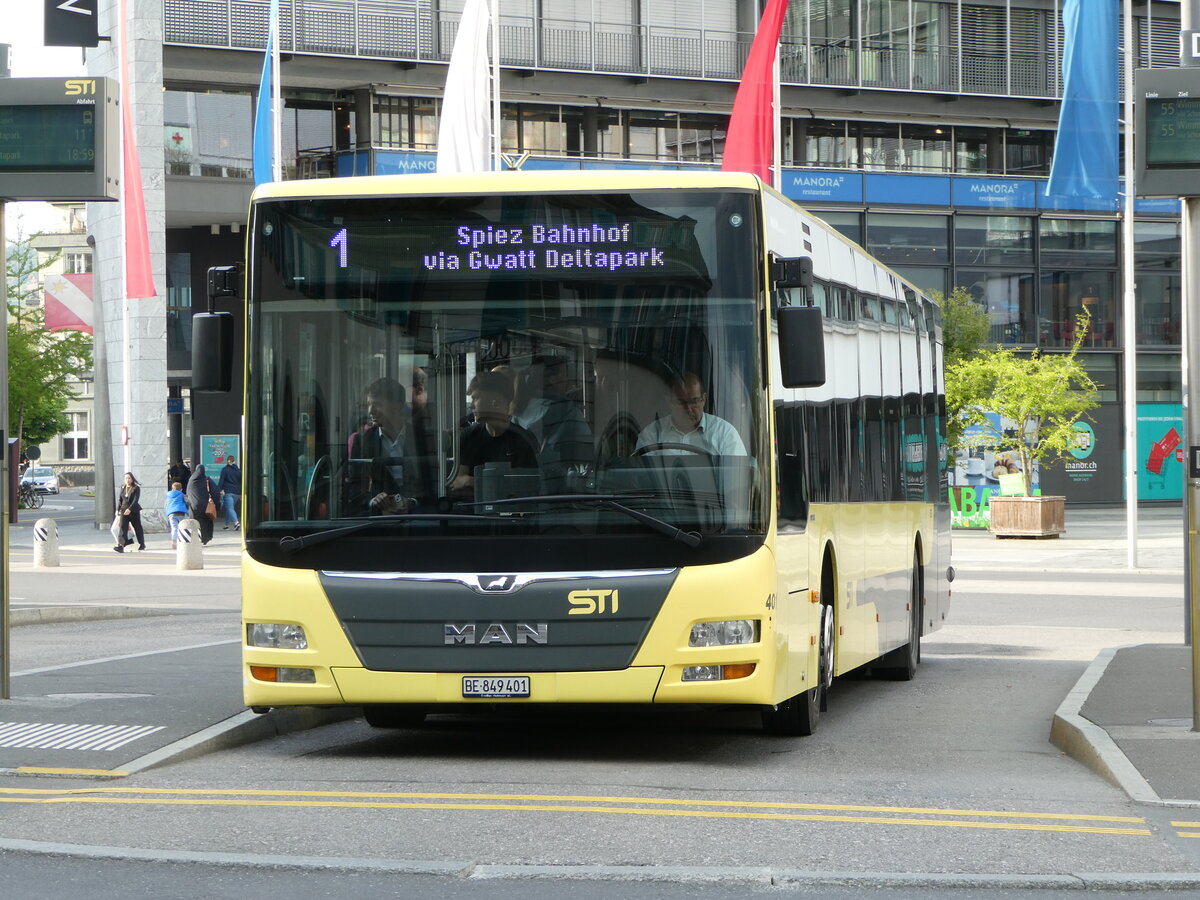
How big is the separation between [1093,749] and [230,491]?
35789 mm

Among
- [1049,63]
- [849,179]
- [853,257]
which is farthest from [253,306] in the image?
[1049,63]

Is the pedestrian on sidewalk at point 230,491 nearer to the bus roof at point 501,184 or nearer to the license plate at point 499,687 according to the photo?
the bus roof at point 501,184

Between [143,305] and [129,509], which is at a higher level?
[143,305]

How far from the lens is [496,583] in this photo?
8984 mm

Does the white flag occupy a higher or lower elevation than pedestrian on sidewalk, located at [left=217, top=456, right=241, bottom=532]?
higher

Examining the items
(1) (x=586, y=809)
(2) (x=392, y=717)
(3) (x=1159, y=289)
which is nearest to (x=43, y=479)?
(3) (x=1159, y=289)

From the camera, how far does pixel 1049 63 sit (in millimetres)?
51125

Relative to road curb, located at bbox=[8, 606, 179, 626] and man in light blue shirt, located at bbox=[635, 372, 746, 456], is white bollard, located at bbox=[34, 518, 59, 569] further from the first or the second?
man in light blue shirt, located at bbox=[635, 372, 746, 456]

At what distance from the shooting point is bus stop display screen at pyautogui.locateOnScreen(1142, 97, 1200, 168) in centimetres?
991

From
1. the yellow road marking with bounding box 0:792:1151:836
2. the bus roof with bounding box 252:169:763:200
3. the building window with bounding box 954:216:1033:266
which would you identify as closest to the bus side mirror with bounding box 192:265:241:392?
the bus roof with bounding box 252:169:763:200

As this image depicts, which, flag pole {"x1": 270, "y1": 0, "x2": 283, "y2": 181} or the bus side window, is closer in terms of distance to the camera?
the bus side window

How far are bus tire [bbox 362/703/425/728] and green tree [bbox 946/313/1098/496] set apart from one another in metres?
28.7

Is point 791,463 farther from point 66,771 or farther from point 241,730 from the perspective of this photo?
point 66,771

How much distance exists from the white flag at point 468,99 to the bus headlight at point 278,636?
70.3 feet
